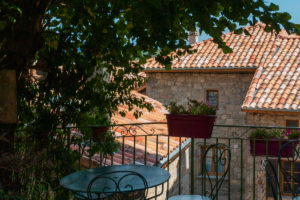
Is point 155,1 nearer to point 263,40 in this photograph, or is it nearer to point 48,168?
point 48,168

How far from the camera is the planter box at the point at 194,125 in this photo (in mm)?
3041

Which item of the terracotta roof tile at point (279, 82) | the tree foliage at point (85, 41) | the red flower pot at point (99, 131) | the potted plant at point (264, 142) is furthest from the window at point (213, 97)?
the tree foliage at point (85, 41)

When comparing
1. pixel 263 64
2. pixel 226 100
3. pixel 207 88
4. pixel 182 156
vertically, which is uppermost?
pixel 263 64

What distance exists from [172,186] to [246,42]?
8388 mm

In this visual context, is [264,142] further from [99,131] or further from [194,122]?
[99,131]

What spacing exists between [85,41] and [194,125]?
4.10 ft

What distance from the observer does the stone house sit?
10227mm

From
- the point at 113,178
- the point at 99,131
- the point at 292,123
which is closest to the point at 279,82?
the point at 292,123

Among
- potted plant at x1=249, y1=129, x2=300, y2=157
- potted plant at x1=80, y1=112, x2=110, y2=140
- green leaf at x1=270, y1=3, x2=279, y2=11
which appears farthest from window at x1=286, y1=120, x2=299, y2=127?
green leaf at x1=270, y1=3, x2=279, y2=11

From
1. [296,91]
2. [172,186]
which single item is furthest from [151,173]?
[296,91]

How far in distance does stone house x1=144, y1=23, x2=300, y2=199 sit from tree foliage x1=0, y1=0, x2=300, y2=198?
25.8 feet

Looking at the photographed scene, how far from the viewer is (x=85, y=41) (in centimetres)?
281

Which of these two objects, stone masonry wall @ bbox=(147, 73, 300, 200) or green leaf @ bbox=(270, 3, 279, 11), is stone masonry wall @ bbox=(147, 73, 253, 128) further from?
green leaf @ bbox=(270, 3, 279, 11)

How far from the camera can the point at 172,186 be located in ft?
22.4
